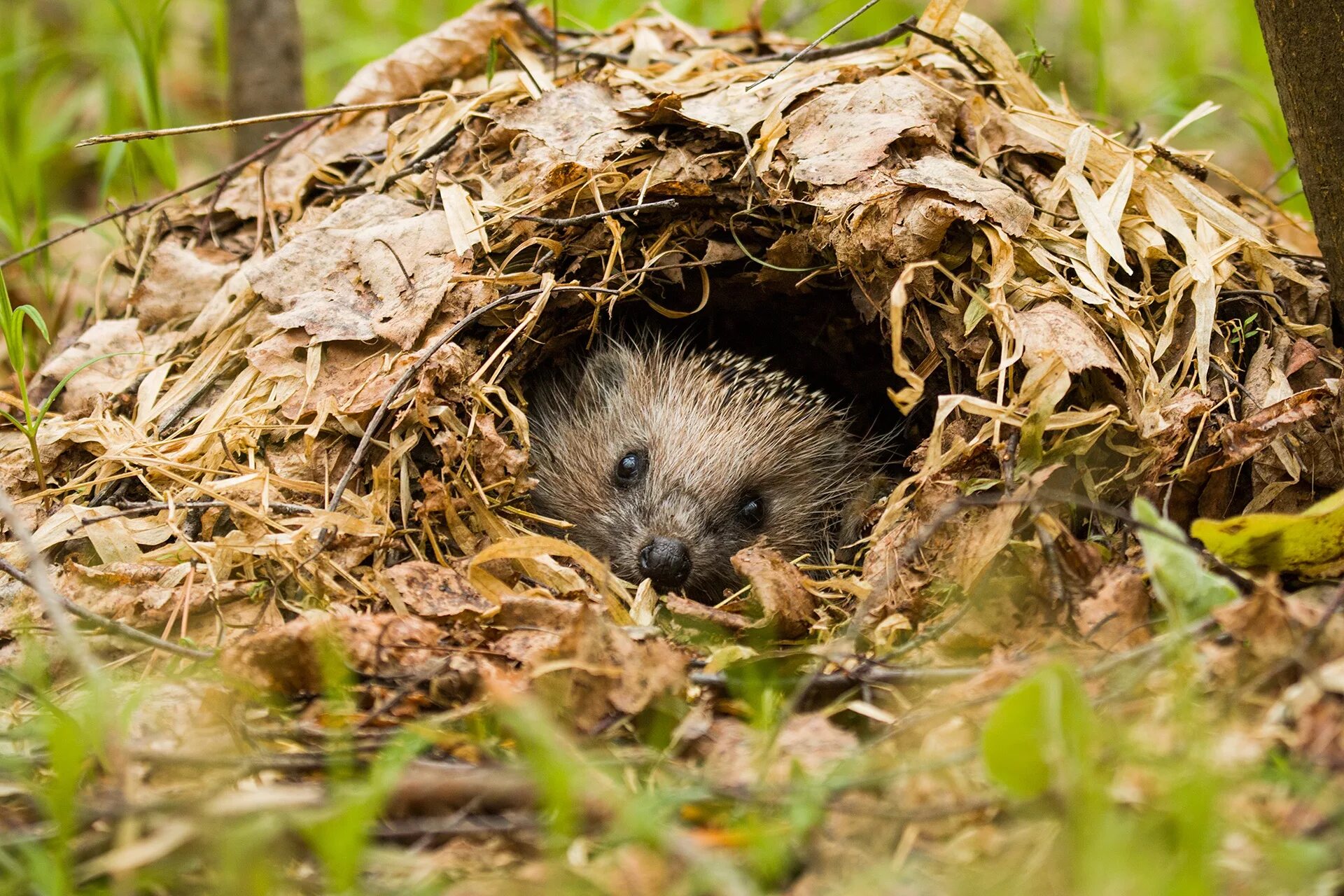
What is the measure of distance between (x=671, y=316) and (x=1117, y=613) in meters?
2.09

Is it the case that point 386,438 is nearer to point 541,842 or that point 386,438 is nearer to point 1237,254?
point 541,842

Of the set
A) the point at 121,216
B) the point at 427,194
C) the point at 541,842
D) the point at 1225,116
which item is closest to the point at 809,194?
the point at 427,194

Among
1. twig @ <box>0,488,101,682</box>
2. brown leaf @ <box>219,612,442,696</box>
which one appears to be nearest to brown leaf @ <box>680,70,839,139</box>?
brown leaf @ <box>219,612,442,696</box>

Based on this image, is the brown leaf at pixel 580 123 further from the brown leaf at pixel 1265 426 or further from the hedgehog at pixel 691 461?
the brown leaf at pixel 1265 426

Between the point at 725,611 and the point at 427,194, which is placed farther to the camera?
the point at 427,194

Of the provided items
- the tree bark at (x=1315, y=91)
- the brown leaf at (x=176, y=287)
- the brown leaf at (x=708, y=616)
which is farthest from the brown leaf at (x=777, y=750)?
the brown leaf at (x=176, y=287)

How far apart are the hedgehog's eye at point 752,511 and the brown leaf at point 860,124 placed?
4.06 feet

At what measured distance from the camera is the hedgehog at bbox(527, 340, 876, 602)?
405cm

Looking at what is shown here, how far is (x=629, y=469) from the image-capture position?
4281mm

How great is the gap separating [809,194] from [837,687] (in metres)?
1.70

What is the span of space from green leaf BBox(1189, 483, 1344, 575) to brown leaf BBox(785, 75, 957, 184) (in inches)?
61.4

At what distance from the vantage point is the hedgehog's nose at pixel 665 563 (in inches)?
147

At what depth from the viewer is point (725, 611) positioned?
3346mm

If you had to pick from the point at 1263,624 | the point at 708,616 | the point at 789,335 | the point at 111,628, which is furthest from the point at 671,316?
the point at 1263,624
